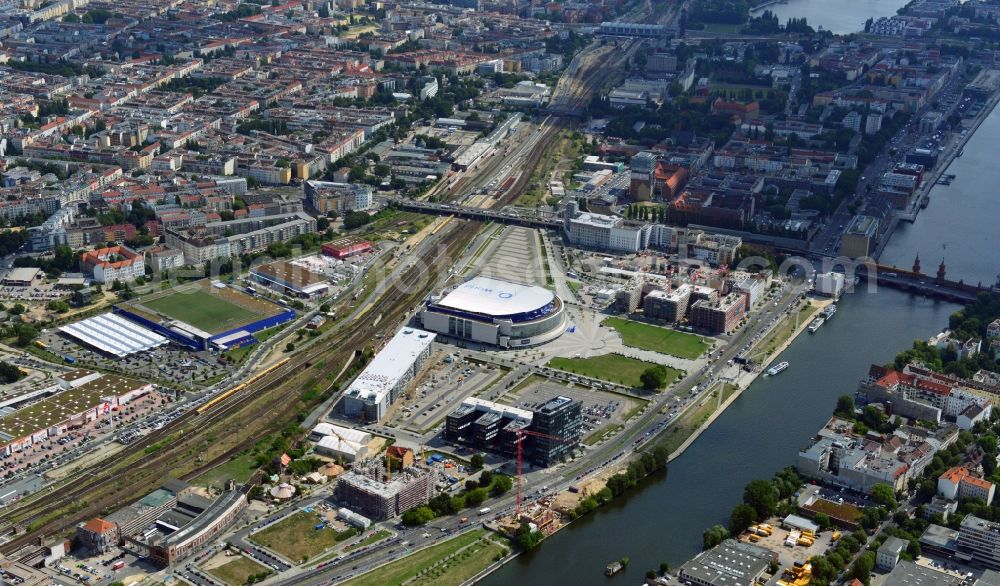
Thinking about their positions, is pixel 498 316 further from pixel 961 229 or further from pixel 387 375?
pixel 961 229

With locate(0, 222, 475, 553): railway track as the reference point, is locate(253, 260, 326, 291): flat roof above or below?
above

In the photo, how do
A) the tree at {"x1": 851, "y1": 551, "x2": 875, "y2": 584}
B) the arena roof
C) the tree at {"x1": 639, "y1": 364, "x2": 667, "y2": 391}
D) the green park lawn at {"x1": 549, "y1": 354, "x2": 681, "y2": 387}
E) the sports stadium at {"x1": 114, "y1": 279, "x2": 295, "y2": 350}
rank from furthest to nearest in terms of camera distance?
the sports stadium at {"x1": 114, "y1": 279, "x2": 295, "y2": 350} → the arena roof → the green park lawn at {"x1": 549, "y1": 354, "x2": 681, "y2": 387} → the tree at {"x1": 639, "y1": 364, "x2": 667, "y2": 391} → the tree at {"x1": 851, "y1": 551, "x2": 875, "y2": 584}

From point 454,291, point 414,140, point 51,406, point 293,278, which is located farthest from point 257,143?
point 51,406

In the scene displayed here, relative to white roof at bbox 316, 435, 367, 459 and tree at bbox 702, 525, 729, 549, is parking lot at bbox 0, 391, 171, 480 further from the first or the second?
tree at bbox 702, 525, 729, 549

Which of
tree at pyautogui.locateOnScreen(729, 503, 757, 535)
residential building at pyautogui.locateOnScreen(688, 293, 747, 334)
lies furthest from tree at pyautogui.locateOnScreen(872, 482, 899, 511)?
residential building at pyautogui.locateOnScreen(688, 293, 747, 334)

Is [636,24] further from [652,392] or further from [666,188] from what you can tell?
[652,392]

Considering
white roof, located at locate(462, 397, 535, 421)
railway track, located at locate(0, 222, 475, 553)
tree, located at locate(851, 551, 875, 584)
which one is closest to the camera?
tree, located at locate(851, 551, 875, 584)
